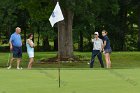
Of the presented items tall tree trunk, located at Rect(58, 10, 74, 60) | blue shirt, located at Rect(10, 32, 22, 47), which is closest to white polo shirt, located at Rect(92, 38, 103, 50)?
blue shirt, located at Rect(10, 32, 22, 47)

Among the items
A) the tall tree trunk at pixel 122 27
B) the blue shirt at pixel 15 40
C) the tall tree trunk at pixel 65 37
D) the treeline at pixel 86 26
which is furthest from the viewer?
the tall tree trunk at pixel 122 27

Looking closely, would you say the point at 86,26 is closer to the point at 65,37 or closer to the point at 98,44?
the point at 65,37

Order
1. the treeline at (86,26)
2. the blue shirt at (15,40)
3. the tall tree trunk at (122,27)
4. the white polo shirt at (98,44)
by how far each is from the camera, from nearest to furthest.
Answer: the blue shirt at (15,40), the white polo shirt at (98,44), the treeline at (86,26), the tall tree trunk at (122,27)

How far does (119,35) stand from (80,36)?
16.2 ft

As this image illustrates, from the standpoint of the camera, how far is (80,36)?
62.4 m

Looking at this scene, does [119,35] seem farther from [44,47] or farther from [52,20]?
[52,20]

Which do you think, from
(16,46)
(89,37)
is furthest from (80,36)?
(16,46)
